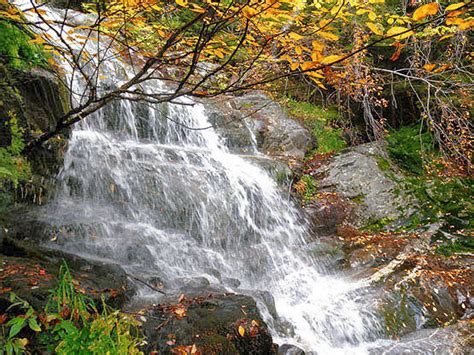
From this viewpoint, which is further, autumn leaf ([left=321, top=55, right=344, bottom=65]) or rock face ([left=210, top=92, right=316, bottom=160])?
rock face ([left=210, top=92, right=316, bottom=160])

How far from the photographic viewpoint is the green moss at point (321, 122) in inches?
414

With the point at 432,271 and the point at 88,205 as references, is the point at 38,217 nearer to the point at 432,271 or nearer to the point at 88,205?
the point at 88,205

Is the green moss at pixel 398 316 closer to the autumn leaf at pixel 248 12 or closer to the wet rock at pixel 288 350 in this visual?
the wet rock at pixel 288 350

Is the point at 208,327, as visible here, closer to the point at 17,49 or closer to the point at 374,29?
the point at 374,29

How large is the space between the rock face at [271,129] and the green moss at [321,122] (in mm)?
423

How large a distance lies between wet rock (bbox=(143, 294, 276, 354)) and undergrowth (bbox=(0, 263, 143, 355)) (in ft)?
1.34

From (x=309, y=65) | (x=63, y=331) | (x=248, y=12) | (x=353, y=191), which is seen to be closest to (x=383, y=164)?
(x=353, y=191)

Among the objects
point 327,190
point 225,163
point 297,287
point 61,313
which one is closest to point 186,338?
point 61,313

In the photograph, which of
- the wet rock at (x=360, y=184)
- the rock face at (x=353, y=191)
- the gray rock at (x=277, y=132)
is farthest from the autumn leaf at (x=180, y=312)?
the gray rock at (x=277, y=132)

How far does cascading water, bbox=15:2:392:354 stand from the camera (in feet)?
14.5

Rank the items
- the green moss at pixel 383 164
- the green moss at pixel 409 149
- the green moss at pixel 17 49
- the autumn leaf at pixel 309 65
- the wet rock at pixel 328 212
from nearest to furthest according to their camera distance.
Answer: the autumn leaf at pixel 309 65
the green moss at pixel 17 49
the wet rock at pixel 328 212
the green moss at pixel 383 164
the green moss at pixel 409 149

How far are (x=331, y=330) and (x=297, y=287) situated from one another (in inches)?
42.8

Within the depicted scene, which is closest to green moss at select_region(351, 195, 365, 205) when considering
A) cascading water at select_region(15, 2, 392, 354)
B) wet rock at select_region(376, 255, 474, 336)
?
cascading water at select_region(15, 2, 392, 354)

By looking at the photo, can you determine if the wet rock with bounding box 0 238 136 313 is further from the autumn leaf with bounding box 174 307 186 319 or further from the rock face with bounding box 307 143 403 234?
the rock face with bounding box 307 143 403 234
